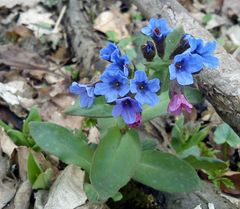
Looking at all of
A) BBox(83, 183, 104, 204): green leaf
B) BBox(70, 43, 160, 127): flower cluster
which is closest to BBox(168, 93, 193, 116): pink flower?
BBox(70, 43, 160, 127): flower cluster

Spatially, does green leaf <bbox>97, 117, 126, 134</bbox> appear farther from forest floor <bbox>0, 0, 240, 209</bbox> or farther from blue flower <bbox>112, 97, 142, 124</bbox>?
blue flower <bbox>112, 97, 142, 124</bbox>

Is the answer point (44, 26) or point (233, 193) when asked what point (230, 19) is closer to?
point (44, 26)

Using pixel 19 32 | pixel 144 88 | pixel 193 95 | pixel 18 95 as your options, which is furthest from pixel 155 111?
pixel 19 32

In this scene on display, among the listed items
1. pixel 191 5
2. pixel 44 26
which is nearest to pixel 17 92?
pixel 44 26

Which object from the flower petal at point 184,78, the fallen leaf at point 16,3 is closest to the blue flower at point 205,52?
the flower petal at point 184,78

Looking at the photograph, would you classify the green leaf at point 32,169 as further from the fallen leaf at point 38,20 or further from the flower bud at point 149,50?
the fallen leaf at point 38,20

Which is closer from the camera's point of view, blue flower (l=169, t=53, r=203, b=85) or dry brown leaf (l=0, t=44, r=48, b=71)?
blue flower (l=169, t=53, r=203, b=85)
